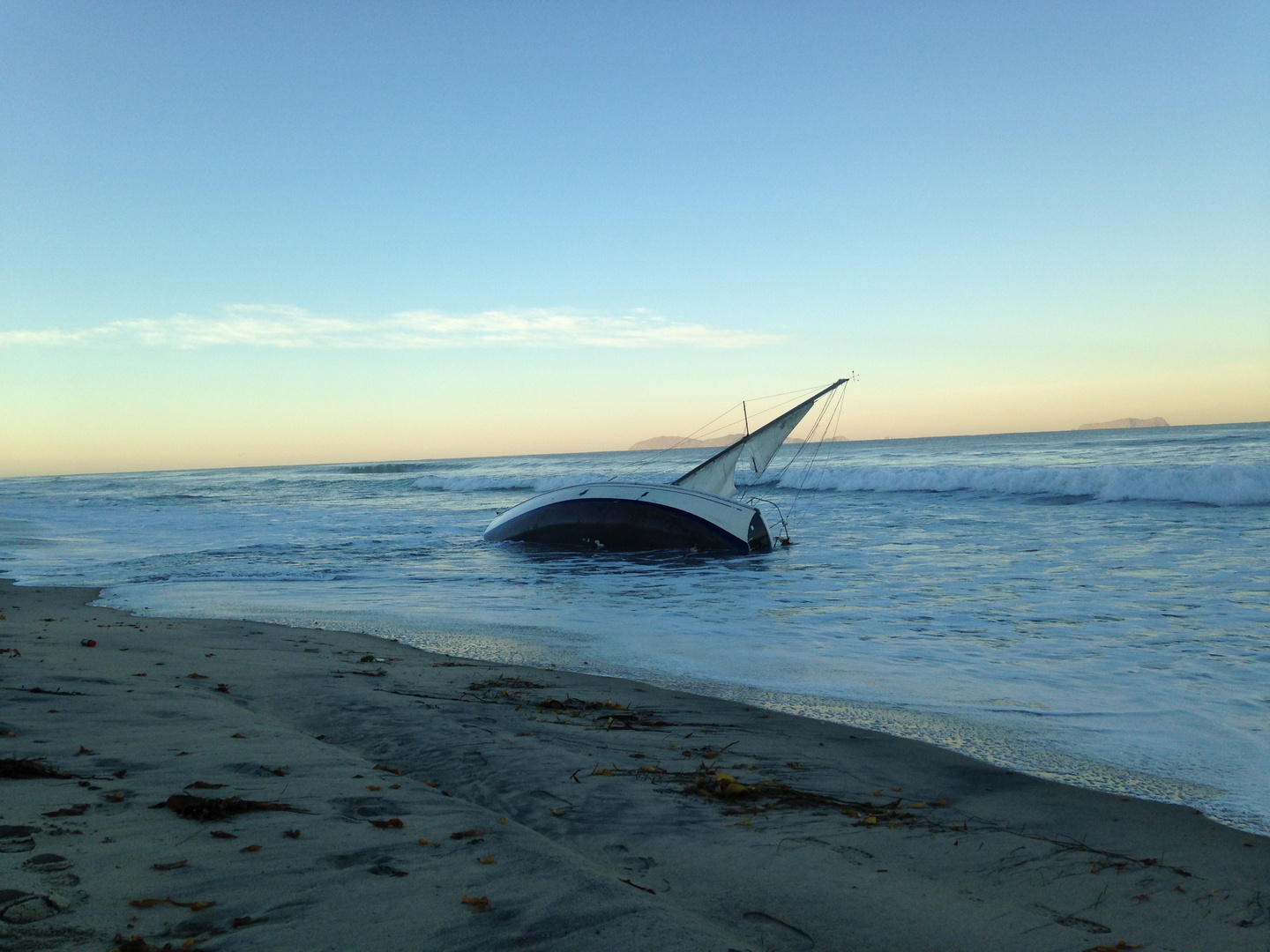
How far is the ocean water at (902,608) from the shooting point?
4336 mm

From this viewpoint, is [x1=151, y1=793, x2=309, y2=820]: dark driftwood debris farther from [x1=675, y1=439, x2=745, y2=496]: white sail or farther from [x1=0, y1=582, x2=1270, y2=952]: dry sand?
[x1=675, y1=439, x2=745, y2=496]: white sail

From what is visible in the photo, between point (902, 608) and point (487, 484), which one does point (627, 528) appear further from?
point (487, 484)

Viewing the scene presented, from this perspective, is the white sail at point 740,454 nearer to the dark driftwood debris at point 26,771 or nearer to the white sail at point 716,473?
the white sail at point 716,473

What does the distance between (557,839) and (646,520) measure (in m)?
11.2

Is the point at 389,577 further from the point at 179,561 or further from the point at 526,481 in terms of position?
the point at 526,481

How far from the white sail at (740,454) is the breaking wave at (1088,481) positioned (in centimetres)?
1113

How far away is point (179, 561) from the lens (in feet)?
43.0

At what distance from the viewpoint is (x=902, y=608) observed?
26.2 ft

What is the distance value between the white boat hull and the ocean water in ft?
1.83

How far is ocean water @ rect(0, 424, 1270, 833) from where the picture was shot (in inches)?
171

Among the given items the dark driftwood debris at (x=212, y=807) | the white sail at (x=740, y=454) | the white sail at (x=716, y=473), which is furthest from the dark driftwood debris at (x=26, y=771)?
the white sail at (x=716, y=473)

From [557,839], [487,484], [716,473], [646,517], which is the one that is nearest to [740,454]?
[716,473]

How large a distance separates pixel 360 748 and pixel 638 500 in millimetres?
10471

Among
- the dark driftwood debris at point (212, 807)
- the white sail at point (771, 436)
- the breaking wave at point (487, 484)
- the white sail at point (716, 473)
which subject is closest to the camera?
the dark driftwood debris at point (212, 807)
